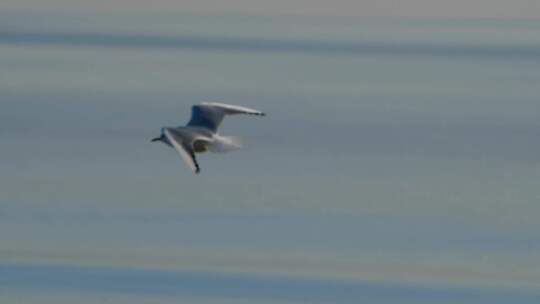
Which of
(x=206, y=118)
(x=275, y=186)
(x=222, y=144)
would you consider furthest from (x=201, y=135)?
(x=275, y=186)

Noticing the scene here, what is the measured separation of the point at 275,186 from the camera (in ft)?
59.6

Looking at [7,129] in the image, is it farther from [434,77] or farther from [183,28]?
[183,28]

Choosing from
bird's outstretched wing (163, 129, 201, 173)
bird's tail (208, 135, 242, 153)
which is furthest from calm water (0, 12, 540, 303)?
bird's outstretched wing (163, 129, 201, 173)

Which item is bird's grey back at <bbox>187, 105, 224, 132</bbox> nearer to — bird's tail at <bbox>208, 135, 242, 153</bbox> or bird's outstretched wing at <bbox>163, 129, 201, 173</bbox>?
bird's tail at <bbox>208, 135, 242, 153</bbox>

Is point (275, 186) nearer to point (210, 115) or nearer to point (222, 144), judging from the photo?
point (210, 115)

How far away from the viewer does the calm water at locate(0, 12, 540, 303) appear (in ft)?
47.4

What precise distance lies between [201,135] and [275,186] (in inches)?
187

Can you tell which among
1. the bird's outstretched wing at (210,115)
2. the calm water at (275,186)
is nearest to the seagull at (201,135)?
the bird's outstretched wing at (210,115)

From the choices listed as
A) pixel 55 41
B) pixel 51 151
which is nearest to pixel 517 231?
pixel 51 151

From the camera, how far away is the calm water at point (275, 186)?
14.4 m

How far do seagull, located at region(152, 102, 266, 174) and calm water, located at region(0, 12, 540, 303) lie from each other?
3.10 feet

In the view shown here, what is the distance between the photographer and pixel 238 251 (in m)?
15.2

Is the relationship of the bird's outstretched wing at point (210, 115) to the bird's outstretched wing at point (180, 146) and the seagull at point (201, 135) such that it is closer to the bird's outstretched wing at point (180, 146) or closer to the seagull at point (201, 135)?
the seagull at point (201, 135)

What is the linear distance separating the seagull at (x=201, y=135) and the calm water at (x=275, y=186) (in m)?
0.95
